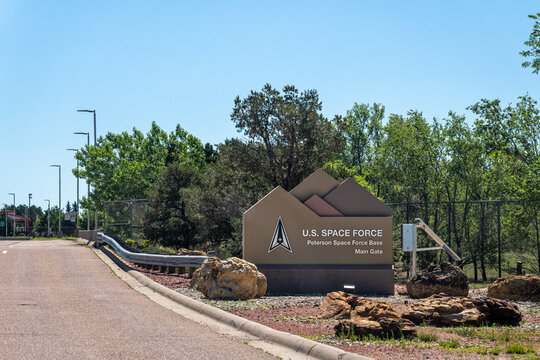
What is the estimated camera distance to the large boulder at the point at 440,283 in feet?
53.1

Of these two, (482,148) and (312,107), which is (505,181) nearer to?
(482,148)

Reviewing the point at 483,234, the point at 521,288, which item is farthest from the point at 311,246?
the point at 483,234

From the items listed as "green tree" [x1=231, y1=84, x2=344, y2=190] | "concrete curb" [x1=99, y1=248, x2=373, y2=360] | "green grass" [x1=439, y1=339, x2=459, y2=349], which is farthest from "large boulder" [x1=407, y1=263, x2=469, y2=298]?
"green tree" [x1=231, y1=84, x2=344, y2=190]

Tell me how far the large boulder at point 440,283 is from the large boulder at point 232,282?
3.97m

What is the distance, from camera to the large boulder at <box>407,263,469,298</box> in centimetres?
1619

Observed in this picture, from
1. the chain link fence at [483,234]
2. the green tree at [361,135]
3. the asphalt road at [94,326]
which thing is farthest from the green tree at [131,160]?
the asphalt road at [94,326]

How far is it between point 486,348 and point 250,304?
6663 millimetres

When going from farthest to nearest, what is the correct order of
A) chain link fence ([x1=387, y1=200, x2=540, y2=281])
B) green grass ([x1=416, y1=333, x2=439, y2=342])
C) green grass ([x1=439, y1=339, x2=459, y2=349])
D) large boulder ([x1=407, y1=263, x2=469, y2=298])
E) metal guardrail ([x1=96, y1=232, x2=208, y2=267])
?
chain link fence ([x1=387, y1=200, x2=540, y2=281]) < metal guardrail ([x1=96, y1=232, x2=208, y2=267]) < large boulder ([x1=407, y1=263, x2=469, y2=298]) < green grass ([x1=416, y1=333, x2=439, y2=342]) < green grass ([x1=439, y1=339, x2=459, y2=349])

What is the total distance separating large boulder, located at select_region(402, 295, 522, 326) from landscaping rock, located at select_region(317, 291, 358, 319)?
1.20 meters

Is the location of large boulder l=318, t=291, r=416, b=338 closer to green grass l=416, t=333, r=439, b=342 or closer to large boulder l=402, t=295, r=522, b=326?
green grass l=416, t=333, r=439, b=342

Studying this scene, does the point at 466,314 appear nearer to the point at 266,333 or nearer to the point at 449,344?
the point at 449,344

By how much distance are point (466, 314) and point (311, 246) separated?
6778mm

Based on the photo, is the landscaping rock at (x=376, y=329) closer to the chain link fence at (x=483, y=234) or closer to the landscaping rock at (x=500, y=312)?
the landscaping rock at (x=500, y=312)

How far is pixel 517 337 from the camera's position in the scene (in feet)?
33.0
